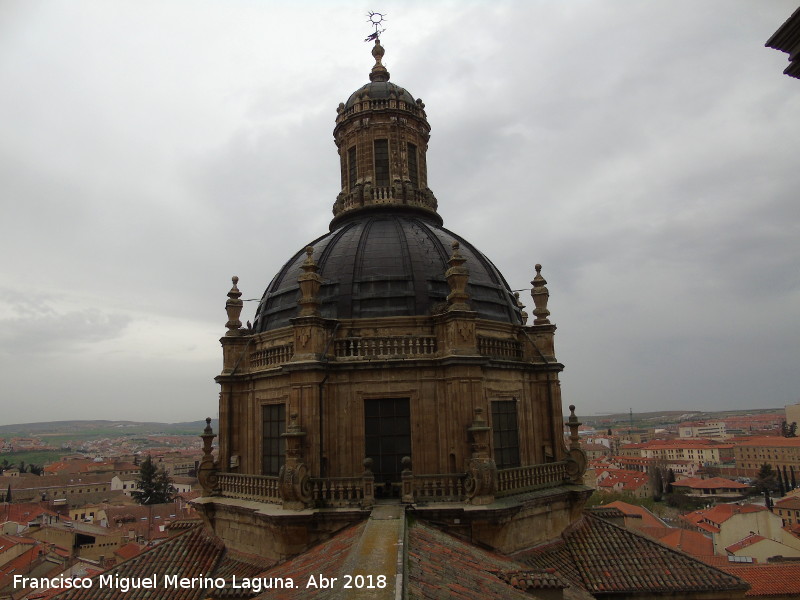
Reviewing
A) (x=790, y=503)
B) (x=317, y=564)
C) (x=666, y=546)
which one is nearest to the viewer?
(x=317, y=564)

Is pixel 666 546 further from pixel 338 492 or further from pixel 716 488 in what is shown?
pixel 716 488

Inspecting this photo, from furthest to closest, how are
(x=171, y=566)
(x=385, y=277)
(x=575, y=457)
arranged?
(x=575, y=457)
(x=385, y=277)
(x=171, y=566)

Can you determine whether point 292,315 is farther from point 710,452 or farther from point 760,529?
point 710,452

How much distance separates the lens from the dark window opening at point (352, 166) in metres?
22.3

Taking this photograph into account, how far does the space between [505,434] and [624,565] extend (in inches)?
183

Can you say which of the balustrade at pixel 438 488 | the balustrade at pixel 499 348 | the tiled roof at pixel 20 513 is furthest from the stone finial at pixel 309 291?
the tiled roof at pixel 20 513

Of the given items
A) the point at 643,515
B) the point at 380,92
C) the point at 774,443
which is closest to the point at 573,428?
the point at 380,92

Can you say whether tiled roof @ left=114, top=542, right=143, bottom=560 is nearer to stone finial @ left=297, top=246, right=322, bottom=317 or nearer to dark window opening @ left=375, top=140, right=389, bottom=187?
dark window opening @ left=375, top=140, right=389, bottom=187

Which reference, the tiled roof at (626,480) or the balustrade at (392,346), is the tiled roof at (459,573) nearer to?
the balustrade at (392,346)

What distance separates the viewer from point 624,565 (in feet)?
52.1

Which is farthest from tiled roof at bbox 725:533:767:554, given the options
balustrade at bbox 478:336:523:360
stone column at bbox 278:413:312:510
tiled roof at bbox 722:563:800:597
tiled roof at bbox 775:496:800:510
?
stone column at bbox 278:413:312:510

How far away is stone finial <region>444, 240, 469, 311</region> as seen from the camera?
52.2 ft

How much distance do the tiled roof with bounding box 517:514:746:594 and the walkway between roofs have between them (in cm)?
469

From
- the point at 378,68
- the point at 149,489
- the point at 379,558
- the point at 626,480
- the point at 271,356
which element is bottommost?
the point at 626,480
